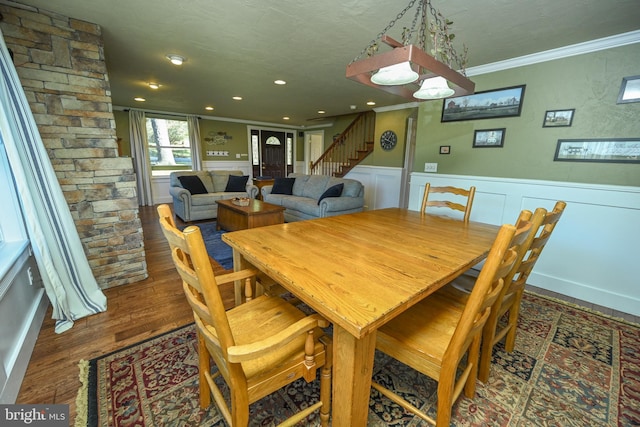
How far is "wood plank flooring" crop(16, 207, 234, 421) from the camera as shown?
51.0 inches

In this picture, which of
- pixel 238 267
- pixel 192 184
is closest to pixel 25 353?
pixel 238 267

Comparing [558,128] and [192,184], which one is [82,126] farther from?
[558,128]

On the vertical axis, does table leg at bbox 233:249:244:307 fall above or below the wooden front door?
below

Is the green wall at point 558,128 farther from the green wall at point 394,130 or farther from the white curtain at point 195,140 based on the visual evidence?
the white curtain at point 195,140

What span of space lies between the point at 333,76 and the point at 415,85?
1792 millimetres

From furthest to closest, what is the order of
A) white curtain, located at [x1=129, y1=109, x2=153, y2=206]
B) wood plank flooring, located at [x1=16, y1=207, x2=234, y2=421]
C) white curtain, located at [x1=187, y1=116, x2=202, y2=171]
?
white curtain, located at [x1=187, y1=116, x2=202, y2=171] < white curtain, located at [x1=129, y1=109, x2=153, y2=206] < wood plank flooring, located at [x1=16, y1=207, x2=234, y2=421]

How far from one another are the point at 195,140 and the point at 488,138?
631cm

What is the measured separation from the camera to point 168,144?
632cm

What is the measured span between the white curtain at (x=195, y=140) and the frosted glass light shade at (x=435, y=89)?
20.5ft

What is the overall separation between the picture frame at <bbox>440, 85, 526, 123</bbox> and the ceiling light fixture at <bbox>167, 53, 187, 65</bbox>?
2.86 m

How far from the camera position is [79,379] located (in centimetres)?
134

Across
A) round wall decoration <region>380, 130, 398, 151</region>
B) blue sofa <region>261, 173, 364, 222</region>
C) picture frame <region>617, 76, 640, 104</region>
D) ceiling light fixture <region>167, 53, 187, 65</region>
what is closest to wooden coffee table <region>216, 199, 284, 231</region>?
blue sofa <region>261, 173, 364, 222</region>

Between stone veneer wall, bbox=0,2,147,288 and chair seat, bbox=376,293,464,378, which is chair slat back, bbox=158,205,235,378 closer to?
chair seat, bbox=376,293,464,378

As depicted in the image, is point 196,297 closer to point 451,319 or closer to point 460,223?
point 451,319
